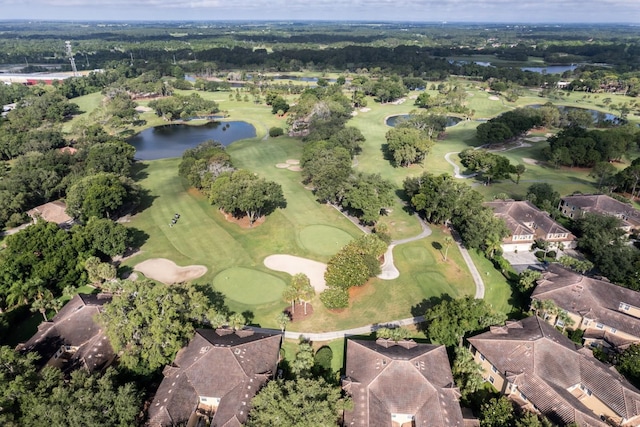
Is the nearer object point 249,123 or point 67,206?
point 67,206

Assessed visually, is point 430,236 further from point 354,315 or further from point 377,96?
point 377,96

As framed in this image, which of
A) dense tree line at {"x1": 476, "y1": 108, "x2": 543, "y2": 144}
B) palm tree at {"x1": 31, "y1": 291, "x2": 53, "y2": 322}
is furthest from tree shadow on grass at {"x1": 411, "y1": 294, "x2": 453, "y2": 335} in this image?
dense tree line at {"x1": 476, "y1": 108, "x2": 543, "y2": 144}

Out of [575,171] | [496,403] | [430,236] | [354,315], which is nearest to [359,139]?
[430,236]

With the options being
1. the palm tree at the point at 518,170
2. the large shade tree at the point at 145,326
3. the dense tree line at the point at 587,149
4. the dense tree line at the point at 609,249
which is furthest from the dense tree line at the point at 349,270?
the dense tree line at the point at 587,149

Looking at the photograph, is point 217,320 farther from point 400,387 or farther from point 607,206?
point 607,206

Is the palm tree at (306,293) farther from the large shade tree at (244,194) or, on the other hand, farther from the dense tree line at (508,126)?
the dense tree line at (508,126)

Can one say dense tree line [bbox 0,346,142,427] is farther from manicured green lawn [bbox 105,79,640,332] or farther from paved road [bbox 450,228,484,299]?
paved road [bbox 450,228,484,299]

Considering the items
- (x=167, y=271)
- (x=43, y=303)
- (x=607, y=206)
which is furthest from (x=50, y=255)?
(x=607, y=206)
